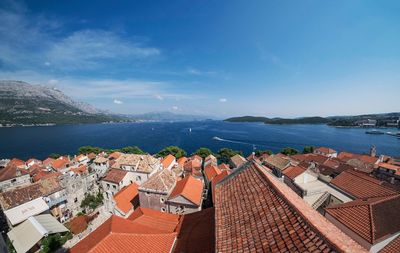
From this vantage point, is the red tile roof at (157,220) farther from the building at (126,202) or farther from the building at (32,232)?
the building at (32,232)

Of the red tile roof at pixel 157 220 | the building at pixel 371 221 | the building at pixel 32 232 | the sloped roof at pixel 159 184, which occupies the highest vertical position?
the building at pixel 371 221

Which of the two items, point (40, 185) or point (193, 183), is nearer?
point (193, 183)

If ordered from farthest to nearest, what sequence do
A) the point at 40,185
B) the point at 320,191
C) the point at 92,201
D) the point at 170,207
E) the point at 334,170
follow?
the point at 334,170, the point at 92,201, the point at 40,185, the point at 320,191, the point at 170,207

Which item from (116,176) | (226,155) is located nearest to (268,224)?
(116,176)

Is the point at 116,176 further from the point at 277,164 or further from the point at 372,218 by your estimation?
the point at 372,218

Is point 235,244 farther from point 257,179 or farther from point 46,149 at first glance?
point 46,149

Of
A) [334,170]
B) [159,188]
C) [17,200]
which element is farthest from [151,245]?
[334,170]

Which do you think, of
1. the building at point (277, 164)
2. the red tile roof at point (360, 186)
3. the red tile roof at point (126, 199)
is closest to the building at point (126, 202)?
the red tile roof at point (126, 199)
